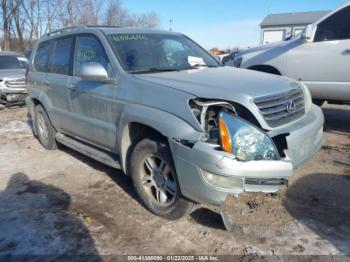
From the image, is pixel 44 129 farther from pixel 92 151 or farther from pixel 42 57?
pixel 92 151

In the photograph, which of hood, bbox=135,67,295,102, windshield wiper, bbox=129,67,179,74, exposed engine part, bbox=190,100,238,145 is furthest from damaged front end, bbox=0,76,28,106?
exposed engine part, bbox=190,100,238,145

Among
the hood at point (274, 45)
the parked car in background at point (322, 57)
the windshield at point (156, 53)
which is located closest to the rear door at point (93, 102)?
the windshield at point (156, 53)

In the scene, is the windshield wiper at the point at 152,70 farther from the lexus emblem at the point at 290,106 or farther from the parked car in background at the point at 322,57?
the parked car in background at the point at 322,57

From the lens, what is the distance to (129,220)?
11.2 ft

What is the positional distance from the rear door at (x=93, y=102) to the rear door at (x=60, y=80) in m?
0.18

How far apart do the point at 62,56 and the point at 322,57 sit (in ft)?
14.0

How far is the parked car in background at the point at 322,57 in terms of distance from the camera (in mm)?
5598

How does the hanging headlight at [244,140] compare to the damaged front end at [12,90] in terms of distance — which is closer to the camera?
the hanging headlight at [244,140]

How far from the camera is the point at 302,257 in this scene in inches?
108

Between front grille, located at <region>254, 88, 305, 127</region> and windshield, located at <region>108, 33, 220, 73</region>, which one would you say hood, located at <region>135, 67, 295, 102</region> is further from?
windshield, located at <region>108, 33, 220, 73</region>

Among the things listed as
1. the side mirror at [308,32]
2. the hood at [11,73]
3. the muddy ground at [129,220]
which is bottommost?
the muddy ground at [129,220]

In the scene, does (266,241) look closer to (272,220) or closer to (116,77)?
(272,220)

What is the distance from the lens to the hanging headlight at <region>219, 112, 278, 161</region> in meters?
2.70

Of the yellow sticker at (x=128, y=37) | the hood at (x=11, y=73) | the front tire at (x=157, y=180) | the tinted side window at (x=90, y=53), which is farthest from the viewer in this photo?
the hood at (x=11, y=73)
